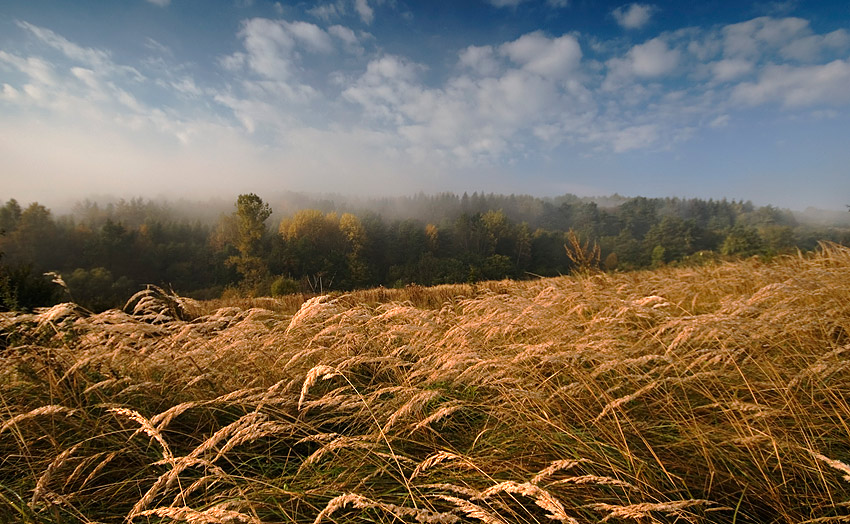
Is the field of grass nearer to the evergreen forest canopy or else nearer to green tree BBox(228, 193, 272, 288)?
the evergreen forest canopy

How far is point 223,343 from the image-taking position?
3.45 m

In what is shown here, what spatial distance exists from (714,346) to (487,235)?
8725cm

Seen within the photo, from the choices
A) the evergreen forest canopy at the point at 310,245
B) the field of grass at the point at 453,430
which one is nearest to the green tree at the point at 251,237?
the evergreen forest canopy at the point at 310,245

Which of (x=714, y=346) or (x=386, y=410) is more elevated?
(x=714, y=346)

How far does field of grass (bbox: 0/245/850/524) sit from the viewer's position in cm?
139

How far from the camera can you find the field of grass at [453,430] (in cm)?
139

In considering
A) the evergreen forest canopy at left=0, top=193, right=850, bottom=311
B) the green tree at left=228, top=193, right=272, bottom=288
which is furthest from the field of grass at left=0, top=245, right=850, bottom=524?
the green tree at left=228, top=193, right=272, bottom=288

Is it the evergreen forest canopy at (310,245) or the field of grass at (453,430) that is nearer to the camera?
the field of grass at (453,430)

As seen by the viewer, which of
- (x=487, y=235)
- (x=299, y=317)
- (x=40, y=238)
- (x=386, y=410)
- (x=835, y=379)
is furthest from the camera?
(x=487, y=235)

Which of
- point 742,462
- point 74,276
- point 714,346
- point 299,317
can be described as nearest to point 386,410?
point 299,317

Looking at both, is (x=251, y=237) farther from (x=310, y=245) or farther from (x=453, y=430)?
(x=453, y=430)

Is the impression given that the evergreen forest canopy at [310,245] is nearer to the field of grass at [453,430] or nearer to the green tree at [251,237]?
the green tree at [251,237]

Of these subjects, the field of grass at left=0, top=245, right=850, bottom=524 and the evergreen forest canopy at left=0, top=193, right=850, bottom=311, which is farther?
the evergreen forest canopy at left=0, top=193, right=850, bottom=311

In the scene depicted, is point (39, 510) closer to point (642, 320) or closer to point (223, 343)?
point (223, 343)
